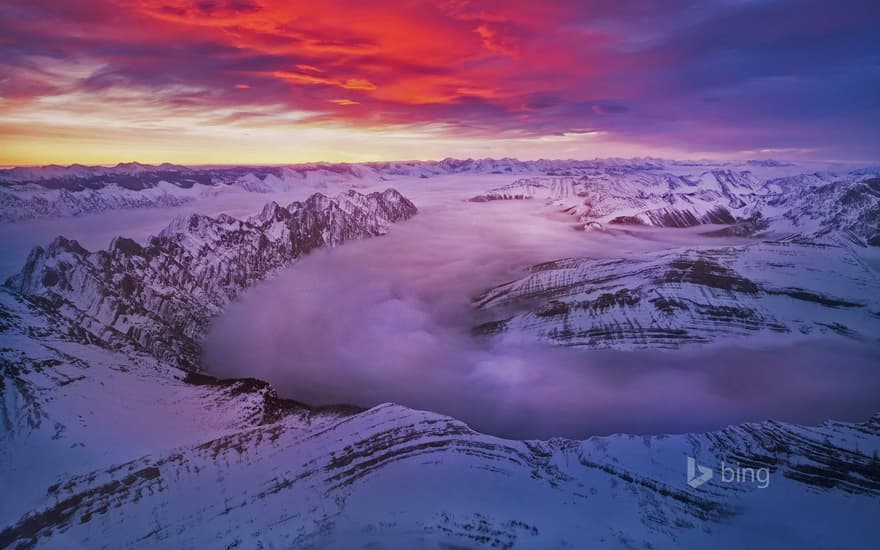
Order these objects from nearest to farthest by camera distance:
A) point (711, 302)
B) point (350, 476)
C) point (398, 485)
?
point (398, 485)
point (350, 476)
point (711, 302)

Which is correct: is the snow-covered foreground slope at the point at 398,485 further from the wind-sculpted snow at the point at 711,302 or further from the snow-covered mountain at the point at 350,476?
the wind-sculpted snow at the point at 711,302

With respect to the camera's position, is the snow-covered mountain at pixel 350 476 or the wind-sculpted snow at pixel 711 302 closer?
the snow-covered mountain at pixel 350 476

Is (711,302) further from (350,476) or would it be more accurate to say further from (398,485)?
(350,476)

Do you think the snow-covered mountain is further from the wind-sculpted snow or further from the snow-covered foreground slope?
the wind-sculpted snow

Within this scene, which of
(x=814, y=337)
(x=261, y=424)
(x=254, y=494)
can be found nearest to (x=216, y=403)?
(x=261, y=424)

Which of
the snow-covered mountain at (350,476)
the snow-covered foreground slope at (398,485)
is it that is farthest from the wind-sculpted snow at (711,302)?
the snow-covered mountain at (350,476)

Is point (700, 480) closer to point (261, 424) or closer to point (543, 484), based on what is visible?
point (543, 484)

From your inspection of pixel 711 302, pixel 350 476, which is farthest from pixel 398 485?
pixel 711 302
